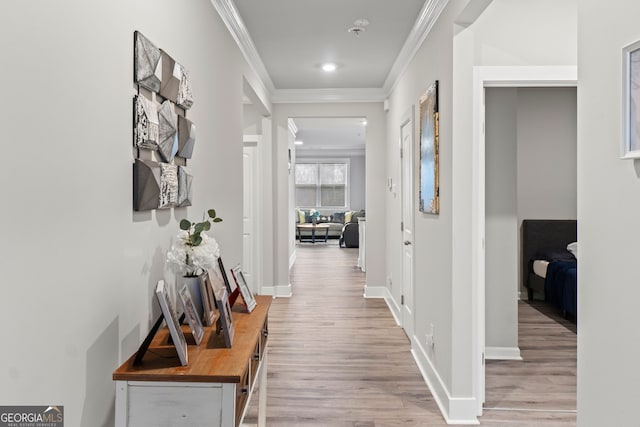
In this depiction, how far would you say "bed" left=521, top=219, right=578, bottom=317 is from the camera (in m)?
4.87

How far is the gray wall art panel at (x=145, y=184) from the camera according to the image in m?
Result: 1.55

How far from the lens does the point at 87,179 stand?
124 cm

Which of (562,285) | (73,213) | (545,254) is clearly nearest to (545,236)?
(545,254)

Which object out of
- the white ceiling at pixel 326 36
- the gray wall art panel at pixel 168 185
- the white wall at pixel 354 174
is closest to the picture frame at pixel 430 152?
the white ceiling at pixel 326 36

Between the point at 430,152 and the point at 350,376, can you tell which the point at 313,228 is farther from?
the point at 430,152

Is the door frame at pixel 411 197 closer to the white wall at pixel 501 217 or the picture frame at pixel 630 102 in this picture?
the white wall at pixel 501 217

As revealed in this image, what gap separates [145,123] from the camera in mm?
1593

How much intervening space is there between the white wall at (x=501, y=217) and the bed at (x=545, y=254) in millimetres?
1624

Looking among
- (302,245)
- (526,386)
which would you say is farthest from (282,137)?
(302,245)

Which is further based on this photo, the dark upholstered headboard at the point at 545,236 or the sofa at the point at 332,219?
the sofa at the point at 332,219

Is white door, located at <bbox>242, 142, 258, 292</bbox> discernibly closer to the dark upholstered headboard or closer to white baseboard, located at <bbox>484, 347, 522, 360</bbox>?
white baseboard, located at <bbox>484, 347, 522, 360</bbox>

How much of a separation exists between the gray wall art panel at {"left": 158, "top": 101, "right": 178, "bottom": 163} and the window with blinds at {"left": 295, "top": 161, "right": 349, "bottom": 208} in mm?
11309

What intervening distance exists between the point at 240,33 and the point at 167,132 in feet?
6.10

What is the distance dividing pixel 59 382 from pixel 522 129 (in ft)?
18.8
